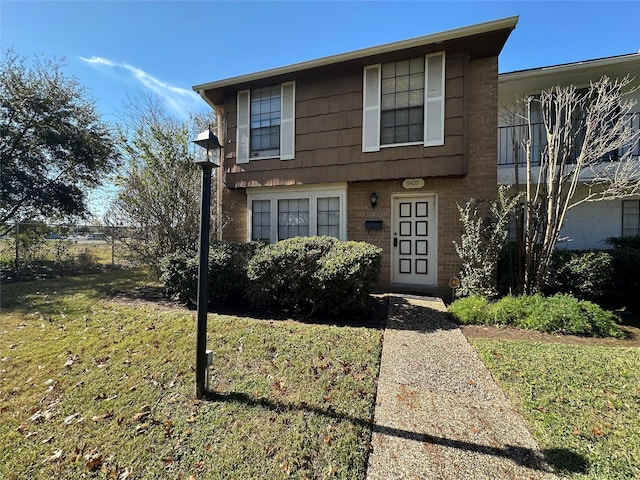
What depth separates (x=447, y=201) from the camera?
687 cm

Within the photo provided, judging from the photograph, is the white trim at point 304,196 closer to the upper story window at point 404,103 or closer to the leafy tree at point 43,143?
the upper story window at point 404,103

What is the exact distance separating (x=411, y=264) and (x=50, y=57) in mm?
13633

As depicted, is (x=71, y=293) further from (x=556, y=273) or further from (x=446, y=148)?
(x=556, y=273)

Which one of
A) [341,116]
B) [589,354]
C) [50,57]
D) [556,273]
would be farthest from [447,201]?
[50,57]

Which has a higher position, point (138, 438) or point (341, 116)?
point (341, 116)

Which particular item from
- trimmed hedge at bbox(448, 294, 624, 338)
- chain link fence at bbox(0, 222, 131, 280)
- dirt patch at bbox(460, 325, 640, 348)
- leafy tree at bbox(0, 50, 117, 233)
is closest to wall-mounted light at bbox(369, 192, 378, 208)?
trimmed hedge at bbox(448, 294, 624, 338)

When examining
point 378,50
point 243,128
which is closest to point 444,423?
point 378,50

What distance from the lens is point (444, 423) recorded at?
2.44m

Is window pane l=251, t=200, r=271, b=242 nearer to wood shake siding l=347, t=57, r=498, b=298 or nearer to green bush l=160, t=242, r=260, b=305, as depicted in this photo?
green bush l=160, t=242, r=260, b=305

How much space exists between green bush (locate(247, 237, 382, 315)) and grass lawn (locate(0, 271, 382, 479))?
0.50 meters

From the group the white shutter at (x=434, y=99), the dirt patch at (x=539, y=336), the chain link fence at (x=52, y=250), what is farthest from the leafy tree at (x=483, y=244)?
the chain link fence at (x=52, y=250)

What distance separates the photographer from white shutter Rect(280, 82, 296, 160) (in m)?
7.94

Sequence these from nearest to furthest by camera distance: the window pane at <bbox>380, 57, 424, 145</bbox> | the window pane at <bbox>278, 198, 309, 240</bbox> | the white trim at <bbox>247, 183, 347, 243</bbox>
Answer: the window pane at <bbox>380, 57, 424, 145</bbox>
the white trim at <bbox>247, 183, 347, 243</bbox>
the window pane at <bbox>278, 198, 309, 240</bbox>

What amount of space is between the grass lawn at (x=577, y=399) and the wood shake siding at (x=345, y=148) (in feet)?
13.6
